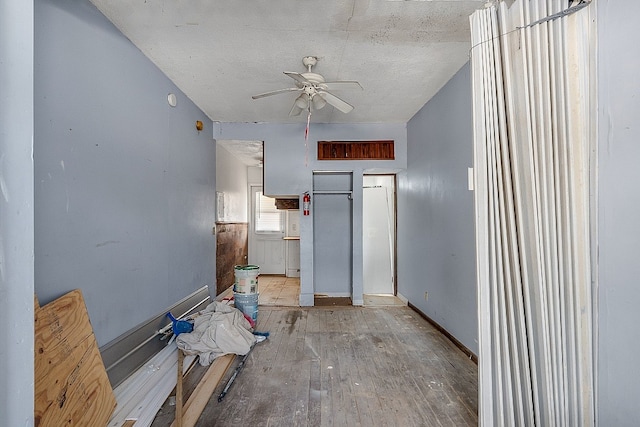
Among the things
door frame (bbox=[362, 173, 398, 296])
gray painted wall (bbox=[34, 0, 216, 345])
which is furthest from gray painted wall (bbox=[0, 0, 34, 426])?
door frame (bbox=[362, 173, 398, 296])

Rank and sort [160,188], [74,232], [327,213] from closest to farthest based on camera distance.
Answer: [74,232] → [160,188] → [327,213]

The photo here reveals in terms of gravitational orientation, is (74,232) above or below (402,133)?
below

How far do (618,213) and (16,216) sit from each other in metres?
1.89

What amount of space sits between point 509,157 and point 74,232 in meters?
2.45

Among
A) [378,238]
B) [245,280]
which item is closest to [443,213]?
[378,238]

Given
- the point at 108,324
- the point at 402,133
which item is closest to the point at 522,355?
the point at 108,324

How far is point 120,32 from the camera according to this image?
7.34 ft

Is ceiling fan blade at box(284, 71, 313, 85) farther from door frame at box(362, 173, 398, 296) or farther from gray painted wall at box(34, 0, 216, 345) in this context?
door frame at box(362, 173, 398, 296)

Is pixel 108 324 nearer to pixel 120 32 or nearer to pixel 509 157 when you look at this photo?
pixel 120 32

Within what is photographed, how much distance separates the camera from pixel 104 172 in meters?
2.08

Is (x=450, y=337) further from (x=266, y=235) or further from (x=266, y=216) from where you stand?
(x=266, y=216)

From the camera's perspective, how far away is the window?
260 inches

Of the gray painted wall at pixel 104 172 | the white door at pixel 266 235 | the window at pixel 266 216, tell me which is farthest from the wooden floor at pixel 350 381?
the window at pixel 266 216

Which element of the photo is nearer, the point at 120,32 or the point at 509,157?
the point at 509,157
